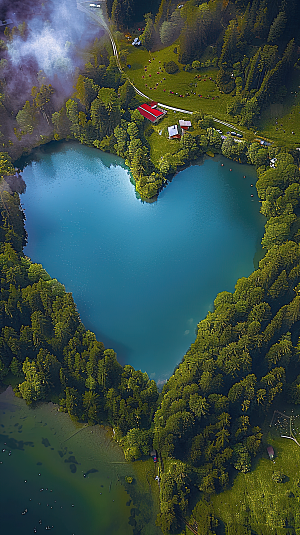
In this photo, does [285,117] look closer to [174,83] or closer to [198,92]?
[198,92]

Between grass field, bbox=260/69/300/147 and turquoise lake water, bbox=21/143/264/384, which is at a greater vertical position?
grass field, bbox=260/69/300/147

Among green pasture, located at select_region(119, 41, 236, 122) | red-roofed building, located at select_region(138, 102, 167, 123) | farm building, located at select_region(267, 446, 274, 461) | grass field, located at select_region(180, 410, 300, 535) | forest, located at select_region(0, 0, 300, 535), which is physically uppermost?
green pasture, located at select_region(119, 41, 236, 122)

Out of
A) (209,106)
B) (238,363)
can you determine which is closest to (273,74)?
(209,106)

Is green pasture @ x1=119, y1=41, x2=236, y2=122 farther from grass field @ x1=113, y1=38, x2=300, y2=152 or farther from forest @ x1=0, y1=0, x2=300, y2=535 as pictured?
forest @ x1=0, y1=0, x2=300, y2=535

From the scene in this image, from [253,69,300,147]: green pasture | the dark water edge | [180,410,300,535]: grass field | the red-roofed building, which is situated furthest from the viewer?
the red-roofed building

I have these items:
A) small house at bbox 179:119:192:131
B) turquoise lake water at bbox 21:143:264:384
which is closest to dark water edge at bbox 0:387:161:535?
turquoise lake water at bbox 21:143:264:384

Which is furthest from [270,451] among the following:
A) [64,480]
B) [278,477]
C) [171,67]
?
[171,67]

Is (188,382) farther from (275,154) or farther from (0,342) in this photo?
(275,154)
